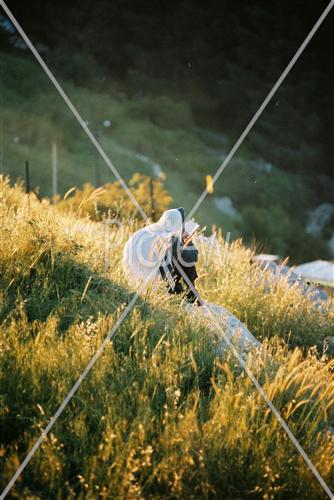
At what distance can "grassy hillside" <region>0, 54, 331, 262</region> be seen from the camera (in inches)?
1206

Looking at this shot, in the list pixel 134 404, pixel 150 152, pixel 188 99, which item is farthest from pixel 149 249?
pixel 188 99

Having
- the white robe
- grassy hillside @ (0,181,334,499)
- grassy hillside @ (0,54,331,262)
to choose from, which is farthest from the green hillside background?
grassy hillside @ (0,181,334,499)

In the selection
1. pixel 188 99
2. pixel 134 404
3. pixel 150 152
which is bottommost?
pixel 150 152

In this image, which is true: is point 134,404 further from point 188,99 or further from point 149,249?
point 188,99

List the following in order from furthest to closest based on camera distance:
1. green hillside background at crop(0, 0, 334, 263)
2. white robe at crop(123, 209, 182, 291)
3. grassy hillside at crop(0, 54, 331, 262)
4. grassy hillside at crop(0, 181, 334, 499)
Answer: green hillside background at crop(0, 0, 334, 263), grassy hillside at crop(0, 54, 331, 262), white robe at crop(123, 209, 182, 291), grassy hillside at crop(0, 181, 334, 499)

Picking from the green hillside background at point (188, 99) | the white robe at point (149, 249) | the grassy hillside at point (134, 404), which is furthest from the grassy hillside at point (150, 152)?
the grassy hillside at point (134, 404)

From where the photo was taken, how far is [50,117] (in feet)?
114

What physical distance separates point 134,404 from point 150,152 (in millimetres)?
33178

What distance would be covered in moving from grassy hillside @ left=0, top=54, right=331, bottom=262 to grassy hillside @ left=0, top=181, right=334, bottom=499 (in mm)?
24054

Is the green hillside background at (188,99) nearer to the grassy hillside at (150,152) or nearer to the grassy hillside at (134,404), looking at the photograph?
the grassy hillside at (150,152)

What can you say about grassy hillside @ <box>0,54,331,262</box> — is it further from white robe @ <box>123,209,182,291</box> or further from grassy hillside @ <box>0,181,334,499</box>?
grassy hillside @ <box>0,181,334,499</box>

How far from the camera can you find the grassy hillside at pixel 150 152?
30633mm

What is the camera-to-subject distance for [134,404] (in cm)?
335

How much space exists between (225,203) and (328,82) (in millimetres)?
10507
